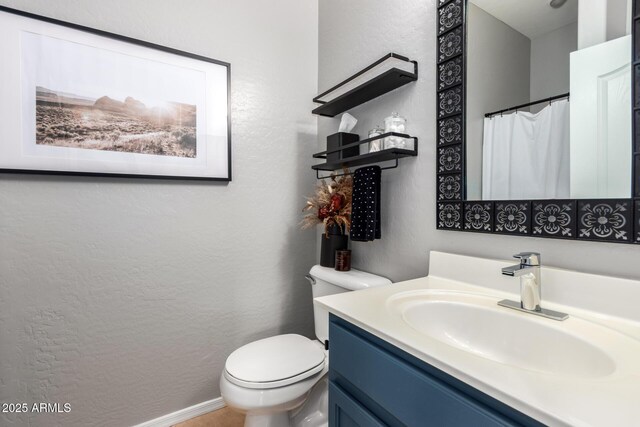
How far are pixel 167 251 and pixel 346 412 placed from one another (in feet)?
3.57

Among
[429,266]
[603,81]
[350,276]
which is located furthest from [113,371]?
[603,81]

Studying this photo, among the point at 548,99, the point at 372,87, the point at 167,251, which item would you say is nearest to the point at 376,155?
the point at 372,87

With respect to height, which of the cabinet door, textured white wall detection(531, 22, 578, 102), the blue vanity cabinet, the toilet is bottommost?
the toilet

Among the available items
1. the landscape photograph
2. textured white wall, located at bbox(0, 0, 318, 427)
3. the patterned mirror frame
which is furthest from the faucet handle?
the landscape photograph

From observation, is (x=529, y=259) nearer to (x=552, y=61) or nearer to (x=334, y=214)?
(x=552, y=61)

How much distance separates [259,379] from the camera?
110cm

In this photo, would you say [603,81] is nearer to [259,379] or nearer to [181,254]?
[259,379]

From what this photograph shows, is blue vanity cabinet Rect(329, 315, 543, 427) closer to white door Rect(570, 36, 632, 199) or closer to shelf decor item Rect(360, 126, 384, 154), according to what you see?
white door Rect(570, 36, 632, 199)

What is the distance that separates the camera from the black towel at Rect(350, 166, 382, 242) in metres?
1.26

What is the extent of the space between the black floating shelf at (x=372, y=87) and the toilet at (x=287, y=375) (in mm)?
846

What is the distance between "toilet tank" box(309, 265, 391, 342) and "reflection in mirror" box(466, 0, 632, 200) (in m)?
0.54

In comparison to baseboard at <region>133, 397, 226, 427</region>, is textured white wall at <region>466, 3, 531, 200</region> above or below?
above

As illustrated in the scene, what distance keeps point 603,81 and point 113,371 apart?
2.01 metres

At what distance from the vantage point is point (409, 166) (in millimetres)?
1254
